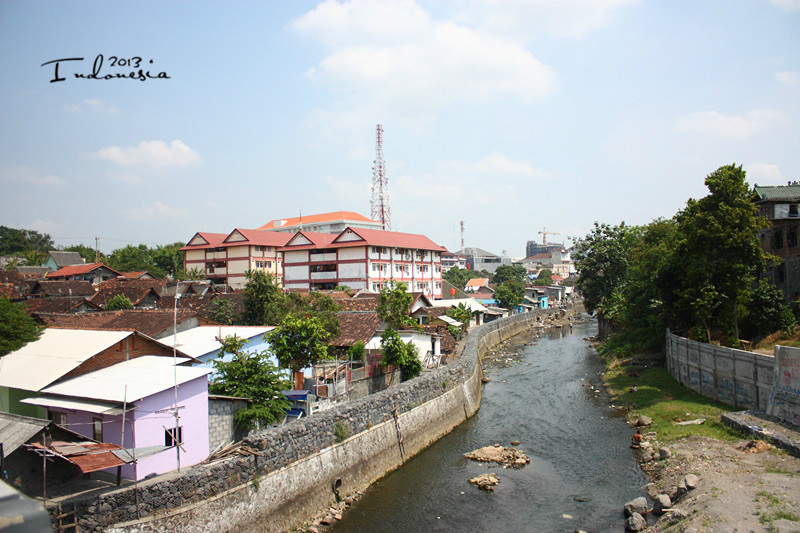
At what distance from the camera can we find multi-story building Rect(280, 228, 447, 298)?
6131 cm

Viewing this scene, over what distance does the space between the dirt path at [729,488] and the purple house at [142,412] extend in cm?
1382

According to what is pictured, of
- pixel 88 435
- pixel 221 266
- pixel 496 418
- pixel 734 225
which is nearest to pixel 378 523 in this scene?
pixel 88 435

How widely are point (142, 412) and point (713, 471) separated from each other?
17858 millimetres

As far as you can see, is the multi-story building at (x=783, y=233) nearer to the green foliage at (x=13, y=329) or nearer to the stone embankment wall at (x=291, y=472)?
the stone embankment wall at (x=291, y=472)

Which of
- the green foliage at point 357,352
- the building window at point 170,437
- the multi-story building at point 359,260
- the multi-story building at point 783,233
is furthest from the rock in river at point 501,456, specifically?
the multi-story building at point 359,260

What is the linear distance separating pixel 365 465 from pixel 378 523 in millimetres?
3126

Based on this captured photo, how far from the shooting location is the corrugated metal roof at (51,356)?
16345mm

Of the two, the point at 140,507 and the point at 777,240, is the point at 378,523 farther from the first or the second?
the point at 777,240

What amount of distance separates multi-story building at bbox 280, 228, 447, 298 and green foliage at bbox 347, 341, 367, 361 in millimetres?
32163

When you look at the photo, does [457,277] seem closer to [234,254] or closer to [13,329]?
[234,254]

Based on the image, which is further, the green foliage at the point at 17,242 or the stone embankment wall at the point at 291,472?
the green foliage at the point at 17,242

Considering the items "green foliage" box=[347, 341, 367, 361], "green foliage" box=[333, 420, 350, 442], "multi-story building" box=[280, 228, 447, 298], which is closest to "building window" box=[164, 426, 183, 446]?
"green foliage" box=[333, 420, 350, 442]

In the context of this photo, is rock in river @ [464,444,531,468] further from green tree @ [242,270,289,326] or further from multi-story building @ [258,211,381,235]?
multi-story building @ [258,211,381,235]

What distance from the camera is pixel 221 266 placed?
240 feet
